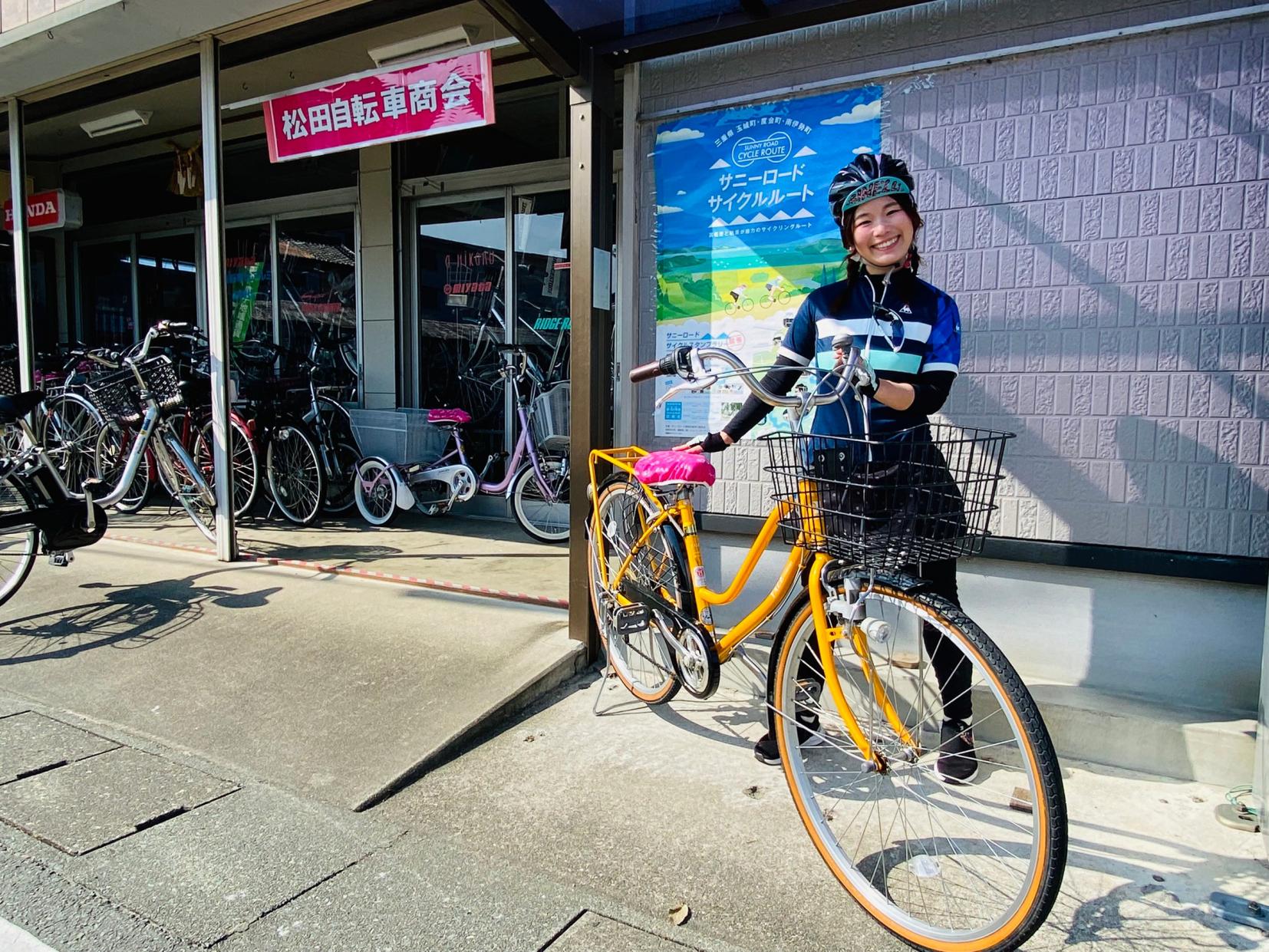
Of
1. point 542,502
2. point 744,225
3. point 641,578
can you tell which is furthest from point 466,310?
point 641,578

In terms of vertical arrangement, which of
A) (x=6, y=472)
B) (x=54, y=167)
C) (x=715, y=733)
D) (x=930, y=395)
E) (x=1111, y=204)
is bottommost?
(x=715, y=733)

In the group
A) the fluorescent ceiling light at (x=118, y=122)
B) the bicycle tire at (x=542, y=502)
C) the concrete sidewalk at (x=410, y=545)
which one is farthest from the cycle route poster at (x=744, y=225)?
the fluorescent ceiling light at (x=118, y=122)

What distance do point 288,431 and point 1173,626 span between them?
18.9 feet

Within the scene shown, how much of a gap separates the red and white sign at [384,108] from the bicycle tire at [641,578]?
246 cm

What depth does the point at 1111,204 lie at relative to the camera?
2.98m

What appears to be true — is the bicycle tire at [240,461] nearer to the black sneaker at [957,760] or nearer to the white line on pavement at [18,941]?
the white line on pavement at [18,941]

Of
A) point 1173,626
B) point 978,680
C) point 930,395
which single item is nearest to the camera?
point 978,680

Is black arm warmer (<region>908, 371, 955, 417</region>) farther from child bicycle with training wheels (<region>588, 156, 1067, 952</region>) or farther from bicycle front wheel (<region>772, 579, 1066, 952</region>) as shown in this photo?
bicycle front wheel (<region>772, 579, 1066, 952</region>)

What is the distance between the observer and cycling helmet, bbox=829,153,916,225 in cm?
237

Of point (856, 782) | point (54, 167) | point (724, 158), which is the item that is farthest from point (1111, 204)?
point (54, 167)

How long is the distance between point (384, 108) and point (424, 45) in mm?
716

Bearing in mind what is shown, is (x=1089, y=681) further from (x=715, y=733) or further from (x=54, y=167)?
(x=54, y=167)

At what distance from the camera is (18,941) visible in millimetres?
1995

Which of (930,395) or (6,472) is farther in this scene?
(6,472)
